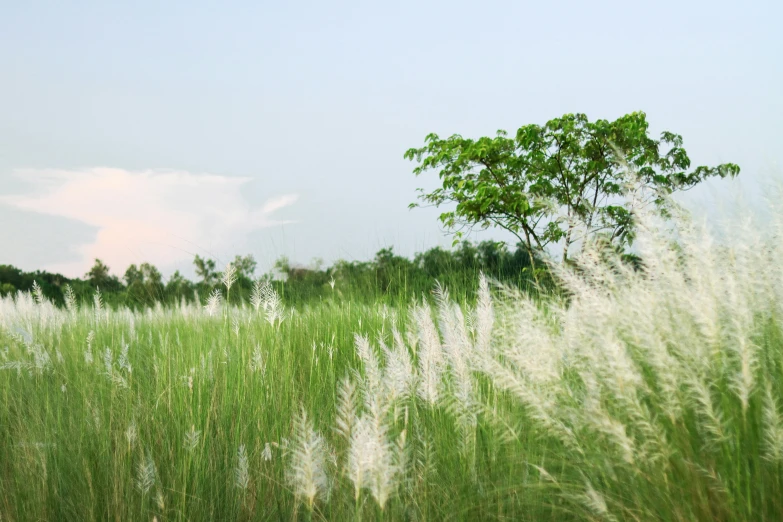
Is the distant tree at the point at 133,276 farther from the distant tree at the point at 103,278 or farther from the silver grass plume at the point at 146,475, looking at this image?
the silver grass plume at the point at 146,475

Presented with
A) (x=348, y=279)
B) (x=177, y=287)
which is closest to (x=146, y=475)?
(x=348, y=279)

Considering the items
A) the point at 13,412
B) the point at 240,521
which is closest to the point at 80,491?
the point at 240,521

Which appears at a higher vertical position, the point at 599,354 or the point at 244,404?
the point at 599,354

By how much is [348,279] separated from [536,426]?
512 centimetres

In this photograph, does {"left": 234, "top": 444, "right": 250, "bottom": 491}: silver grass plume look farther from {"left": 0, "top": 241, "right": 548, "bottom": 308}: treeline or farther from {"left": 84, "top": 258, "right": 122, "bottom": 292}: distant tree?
{"left": 84, "top": 258, "right": 122, "bottom": 292}: distant tree

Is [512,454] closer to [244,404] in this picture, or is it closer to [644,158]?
[244,404]

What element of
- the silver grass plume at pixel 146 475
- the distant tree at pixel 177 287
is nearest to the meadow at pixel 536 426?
the silver grass plume at pixel 146 475

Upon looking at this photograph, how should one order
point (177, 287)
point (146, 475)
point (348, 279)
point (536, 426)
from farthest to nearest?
point (177, 287) < point (348, 279) < point (146, 475) < point (536, 426)

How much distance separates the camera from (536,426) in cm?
217

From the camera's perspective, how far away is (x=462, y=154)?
15.7 meters

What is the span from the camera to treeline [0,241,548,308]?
646 cm

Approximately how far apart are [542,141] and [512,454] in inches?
567

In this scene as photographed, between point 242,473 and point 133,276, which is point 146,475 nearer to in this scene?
point 242,473

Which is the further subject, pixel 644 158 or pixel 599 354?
pixel 644 158
